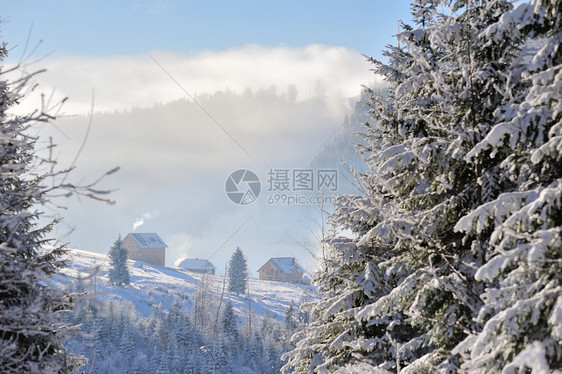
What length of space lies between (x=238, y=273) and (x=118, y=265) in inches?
912

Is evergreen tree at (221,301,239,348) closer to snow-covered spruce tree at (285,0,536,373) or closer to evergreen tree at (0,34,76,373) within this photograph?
evergreen tree at (0,34,76,373)

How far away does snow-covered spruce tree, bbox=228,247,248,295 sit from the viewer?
8719 centimetres

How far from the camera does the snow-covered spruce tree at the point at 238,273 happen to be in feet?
286

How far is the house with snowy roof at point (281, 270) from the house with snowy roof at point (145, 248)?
2654 centimetres

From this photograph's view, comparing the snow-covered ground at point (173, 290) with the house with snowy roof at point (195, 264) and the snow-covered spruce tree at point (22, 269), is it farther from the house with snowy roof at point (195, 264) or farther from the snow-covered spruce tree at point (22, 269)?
the snow-covered spruce tree at point (22, 269)

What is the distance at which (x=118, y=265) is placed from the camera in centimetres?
7662

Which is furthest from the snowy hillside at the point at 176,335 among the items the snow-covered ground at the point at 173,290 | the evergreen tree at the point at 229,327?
the snow-covered ground at the point at 173,290

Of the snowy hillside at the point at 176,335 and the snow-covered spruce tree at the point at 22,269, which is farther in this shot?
the snowy hillside at the point at 176,335

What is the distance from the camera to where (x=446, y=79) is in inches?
288

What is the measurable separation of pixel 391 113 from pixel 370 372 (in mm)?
5828
